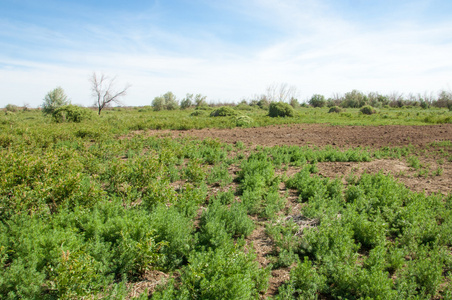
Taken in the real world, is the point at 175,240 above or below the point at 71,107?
below

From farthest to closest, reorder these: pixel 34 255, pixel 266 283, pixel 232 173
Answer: pixel 232 173, pixel 266 283, pixel 34 255

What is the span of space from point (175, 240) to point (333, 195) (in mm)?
3812

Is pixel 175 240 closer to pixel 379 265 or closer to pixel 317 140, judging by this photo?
pixel 379 265

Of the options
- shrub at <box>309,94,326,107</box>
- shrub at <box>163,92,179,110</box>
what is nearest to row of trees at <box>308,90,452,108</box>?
shrub at <box>309,94,326,107</box>

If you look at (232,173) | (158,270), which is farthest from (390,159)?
(158,270)

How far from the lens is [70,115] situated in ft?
68.2

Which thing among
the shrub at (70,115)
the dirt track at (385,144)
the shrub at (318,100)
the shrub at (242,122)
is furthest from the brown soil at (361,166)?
the shrub at (318,100)

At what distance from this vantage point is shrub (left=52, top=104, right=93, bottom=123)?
2045 centimetres

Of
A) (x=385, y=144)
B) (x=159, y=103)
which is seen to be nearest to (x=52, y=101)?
(x=159, y=103)

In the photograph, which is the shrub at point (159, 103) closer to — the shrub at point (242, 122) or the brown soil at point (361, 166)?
the shrub at point (242, 122)

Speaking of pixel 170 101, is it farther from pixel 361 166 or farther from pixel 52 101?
pixel 361 166

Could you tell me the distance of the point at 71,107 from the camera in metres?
21.2

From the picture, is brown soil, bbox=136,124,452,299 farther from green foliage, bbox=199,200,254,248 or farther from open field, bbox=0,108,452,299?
green foliage, bbox=199,200,254,248

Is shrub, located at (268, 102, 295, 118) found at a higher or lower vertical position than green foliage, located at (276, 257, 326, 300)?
higher
